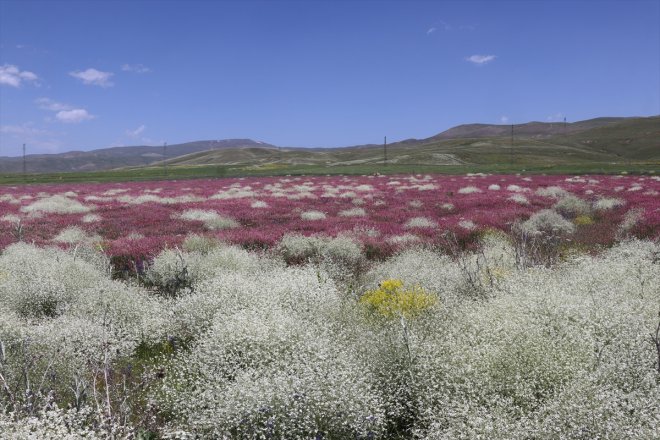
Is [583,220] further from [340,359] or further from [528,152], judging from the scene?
[528,152]

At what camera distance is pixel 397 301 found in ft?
22.7

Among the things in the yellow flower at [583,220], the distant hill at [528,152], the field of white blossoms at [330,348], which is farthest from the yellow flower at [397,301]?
the distant hill at [528,152]

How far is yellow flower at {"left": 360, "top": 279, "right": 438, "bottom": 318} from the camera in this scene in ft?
21.8

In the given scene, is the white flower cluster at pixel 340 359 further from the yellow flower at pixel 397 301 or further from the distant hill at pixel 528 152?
the distant hill at pixel 528 152

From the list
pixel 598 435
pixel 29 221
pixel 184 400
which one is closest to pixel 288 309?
pixel 184 400

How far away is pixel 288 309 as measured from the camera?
6781mm

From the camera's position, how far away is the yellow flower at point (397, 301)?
6645 mm

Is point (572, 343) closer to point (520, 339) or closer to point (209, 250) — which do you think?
point (520, 339)

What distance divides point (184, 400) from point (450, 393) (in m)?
2.70

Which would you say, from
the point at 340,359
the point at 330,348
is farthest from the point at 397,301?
the point at 340,359

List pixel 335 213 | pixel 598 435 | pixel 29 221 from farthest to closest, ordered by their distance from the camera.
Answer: pixel 335 213 < pixel 29 221 < pixel 598 435

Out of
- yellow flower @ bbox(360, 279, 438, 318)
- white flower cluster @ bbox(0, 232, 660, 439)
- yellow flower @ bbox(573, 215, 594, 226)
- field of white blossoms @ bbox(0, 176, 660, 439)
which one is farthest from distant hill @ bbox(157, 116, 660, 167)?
white flower cluster @ bbox(0, 232, 660, 439)

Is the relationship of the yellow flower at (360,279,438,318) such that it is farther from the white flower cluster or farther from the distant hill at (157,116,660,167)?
the distant hill at (157,116,660,167)

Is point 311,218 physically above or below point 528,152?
below
